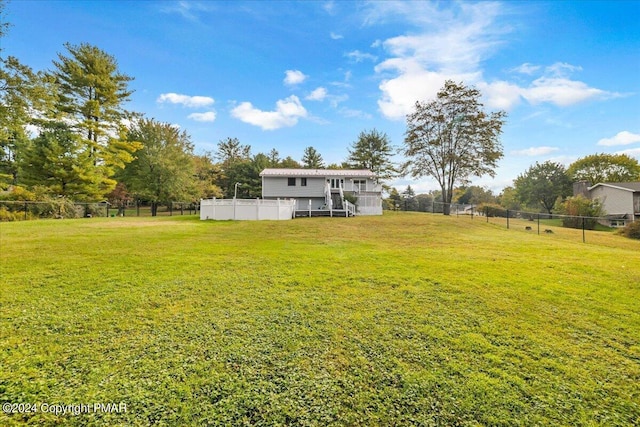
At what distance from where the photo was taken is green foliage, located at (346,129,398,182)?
39.2 meters

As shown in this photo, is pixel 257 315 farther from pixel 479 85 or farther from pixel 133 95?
pixel 479 85

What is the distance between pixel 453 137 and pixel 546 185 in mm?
21287

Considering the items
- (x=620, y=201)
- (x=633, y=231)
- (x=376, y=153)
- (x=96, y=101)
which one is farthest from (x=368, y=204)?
(x=620, y=201)

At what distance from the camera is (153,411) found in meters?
2.24

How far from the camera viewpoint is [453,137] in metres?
27.2

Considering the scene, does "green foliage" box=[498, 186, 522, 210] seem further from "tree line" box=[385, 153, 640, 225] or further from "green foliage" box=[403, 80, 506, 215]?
"green foliage" box=[403, 80, 506, 215]

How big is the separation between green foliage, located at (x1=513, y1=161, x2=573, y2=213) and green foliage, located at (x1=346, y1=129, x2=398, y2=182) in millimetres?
19655

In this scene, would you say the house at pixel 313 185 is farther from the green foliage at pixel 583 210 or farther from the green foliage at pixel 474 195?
the green foliage at pixel 474 195

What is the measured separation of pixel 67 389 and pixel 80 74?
2732 centimetres

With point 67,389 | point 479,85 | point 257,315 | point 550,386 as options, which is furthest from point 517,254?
point 479,85


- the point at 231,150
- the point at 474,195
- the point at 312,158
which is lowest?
the point at 474,195

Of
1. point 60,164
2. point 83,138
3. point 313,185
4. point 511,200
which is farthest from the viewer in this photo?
point 511,200

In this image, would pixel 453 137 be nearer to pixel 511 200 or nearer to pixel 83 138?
pixel 511 200

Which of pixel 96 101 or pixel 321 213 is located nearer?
pixel 321 213
